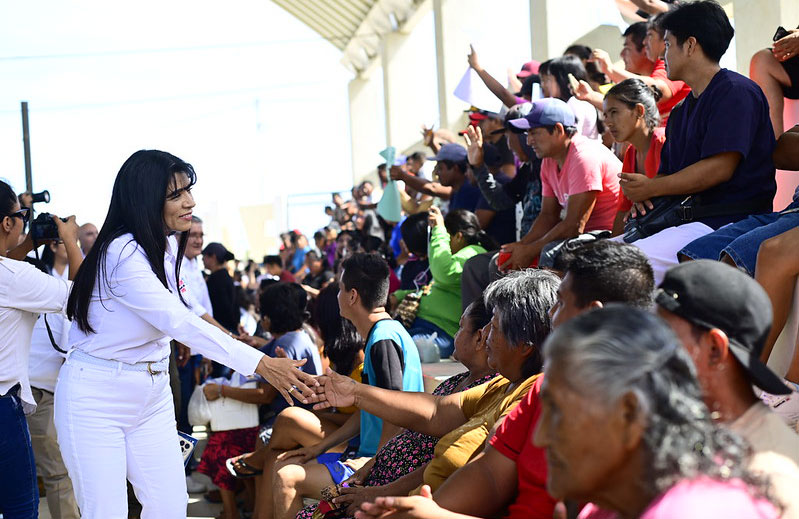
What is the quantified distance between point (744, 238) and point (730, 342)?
158 centimetres

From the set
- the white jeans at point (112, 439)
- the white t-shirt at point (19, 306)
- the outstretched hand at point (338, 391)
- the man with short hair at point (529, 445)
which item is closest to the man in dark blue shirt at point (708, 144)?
the man with short hair at point (529, 445)

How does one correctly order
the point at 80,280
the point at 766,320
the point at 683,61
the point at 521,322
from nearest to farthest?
the point at 766,320
the point at 521,322
the point at 80,280
the point at 683,61

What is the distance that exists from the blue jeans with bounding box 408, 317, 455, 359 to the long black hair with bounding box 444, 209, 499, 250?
669mm

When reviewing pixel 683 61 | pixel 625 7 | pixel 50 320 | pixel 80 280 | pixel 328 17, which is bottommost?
pixel 50 320

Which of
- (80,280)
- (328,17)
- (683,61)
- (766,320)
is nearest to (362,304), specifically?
(80,280)

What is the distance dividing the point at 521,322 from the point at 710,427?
1.58 m

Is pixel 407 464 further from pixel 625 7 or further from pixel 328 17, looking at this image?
pixel 328 17

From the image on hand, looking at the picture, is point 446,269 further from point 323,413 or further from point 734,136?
point 734,136

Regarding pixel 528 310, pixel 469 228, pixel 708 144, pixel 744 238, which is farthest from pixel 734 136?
pixel 469 228

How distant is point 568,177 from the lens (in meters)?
5.16

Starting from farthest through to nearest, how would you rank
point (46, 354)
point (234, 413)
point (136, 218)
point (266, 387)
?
point (234, 413) → point (266, 387) → point (46, 354) → point (136, 218)

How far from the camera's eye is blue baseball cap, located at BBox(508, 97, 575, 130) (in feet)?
17.1

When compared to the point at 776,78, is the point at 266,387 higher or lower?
lower

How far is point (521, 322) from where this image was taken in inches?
121
